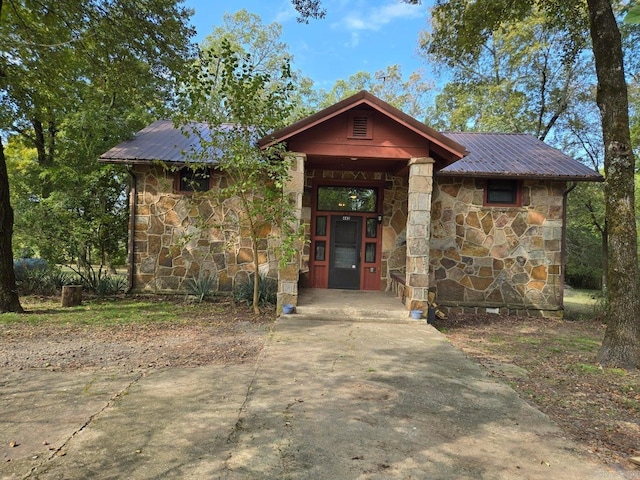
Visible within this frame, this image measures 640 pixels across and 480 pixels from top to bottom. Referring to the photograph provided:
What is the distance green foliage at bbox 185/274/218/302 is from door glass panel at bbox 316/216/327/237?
9.18ft

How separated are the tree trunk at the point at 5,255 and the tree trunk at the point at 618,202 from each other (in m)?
10.4

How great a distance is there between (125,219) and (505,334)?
948 centimetres

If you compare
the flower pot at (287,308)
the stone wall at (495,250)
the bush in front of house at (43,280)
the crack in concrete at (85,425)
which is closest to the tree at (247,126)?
the flower pot at (287,308)

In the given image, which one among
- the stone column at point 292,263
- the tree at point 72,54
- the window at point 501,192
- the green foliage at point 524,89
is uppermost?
the green foliage at point 524,89

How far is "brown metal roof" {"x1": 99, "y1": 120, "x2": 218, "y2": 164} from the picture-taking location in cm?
988

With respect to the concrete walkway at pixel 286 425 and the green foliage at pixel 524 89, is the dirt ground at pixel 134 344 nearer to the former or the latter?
the concrete walkway at pixel 286 425

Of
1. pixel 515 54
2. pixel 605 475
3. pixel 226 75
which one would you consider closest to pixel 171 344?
pixel 226 75

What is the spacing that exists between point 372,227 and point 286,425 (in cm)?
760

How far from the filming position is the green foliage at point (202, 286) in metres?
10.2

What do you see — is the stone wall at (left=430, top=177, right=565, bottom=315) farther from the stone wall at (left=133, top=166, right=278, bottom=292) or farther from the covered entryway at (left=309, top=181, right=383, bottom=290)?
the stone wall at (left=133, top=166, right=278, bottom=292)

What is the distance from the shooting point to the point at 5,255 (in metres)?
8.46

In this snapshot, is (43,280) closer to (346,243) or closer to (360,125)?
(346,243)

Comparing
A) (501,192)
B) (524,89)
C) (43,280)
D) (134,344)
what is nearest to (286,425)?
(134,344)

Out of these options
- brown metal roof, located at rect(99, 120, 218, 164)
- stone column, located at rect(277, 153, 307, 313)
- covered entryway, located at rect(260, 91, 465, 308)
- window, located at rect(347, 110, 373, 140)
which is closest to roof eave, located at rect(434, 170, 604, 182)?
covered entryway, located at rect(260, 91, 465, 308)
